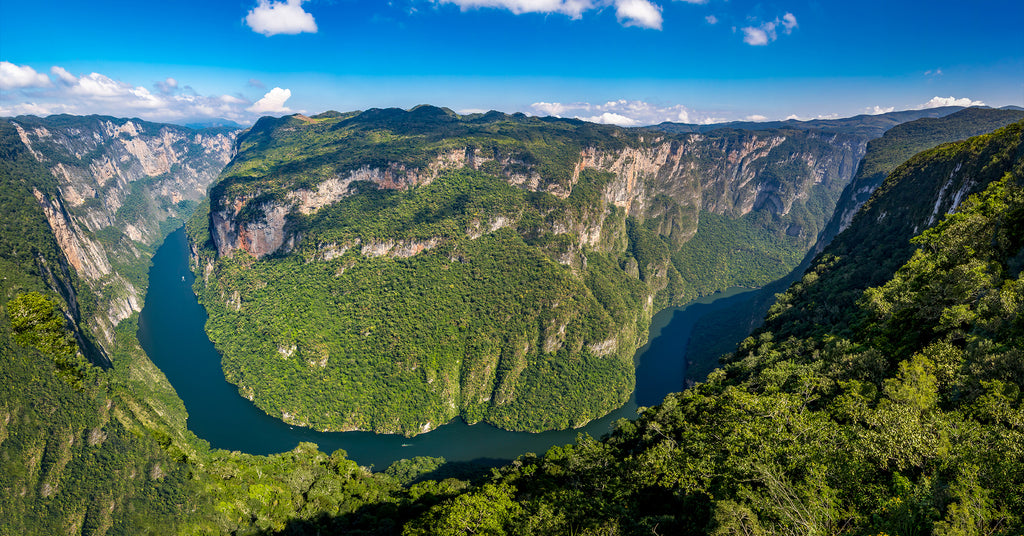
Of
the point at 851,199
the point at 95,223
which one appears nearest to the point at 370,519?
the point at 851,199

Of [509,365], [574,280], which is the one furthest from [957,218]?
[574,280]

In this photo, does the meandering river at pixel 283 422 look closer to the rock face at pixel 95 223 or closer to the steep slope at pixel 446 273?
the steep slope at pixel 446 273

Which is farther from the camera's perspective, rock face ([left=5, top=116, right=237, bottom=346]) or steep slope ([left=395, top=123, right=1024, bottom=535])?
rock face ([left=5, top=116, right=237, bottom=346])

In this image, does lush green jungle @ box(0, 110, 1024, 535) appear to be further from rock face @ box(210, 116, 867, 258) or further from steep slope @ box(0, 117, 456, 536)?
rock face @ box(210, 116, 867, 258)

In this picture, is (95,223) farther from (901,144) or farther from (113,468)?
(901,144)

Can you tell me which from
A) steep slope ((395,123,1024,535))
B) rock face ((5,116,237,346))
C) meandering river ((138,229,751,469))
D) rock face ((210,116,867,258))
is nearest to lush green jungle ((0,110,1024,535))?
steep slope ((395,123,1024,535))

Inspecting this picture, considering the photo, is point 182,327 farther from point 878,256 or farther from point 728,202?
point 728,202
